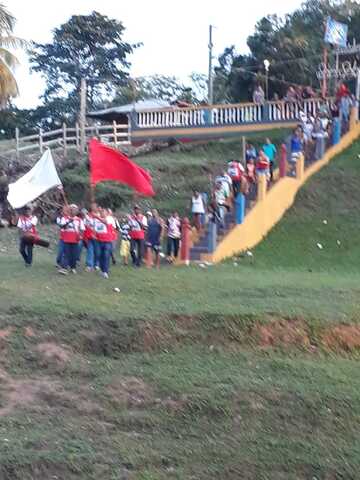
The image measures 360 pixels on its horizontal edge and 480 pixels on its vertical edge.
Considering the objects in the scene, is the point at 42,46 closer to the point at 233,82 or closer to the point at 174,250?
the point at 233,82

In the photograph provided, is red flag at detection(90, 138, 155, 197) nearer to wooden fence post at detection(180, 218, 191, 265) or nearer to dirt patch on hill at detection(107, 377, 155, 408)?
wooden fence post at detection(180, 218, 191, 265)

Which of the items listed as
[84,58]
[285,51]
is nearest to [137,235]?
[285,51]

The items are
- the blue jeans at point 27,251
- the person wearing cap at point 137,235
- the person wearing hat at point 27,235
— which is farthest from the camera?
the person wearing cap at point 137,235

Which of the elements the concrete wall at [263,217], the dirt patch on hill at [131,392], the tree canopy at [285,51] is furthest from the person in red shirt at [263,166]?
the tree canopy at [285,51]

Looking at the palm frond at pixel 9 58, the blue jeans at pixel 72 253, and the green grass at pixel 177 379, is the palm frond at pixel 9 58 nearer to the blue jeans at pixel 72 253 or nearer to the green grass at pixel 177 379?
the blue jeans at pixel 72 253

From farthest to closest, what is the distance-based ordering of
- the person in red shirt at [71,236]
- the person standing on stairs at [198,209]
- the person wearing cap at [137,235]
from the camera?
the person standing on stairs at [198,209], the person wearing cap at [137,235], the person in red shirt at [71,236]

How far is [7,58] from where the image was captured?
24453mm

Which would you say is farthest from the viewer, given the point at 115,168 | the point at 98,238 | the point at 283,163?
the point at 283,163

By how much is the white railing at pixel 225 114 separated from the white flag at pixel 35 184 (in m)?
12.5

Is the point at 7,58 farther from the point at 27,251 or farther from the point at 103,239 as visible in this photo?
the point at 103,239

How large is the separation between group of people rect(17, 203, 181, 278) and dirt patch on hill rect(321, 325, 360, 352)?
4.94 m

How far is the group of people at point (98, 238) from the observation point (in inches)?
604

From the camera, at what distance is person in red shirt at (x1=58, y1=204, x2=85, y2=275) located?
50.9 feet

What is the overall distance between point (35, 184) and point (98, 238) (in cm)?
253
